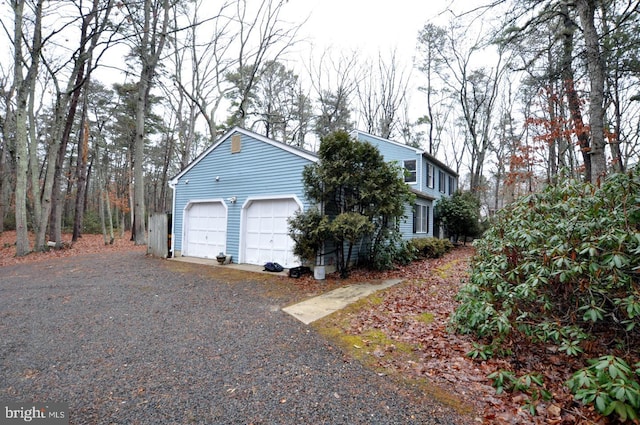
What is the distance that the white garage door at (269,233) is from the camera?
9414mm

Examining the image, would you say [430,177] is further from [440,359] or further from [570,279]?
[440,359]

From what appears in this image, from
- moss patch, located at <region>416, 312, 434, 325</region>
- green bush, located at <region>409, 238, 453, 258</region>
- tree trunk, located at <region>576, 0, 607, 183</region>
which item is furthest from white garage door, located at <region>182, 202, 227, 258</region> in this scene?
tree trunk, located at <region>576, 0, 607, 183</region>

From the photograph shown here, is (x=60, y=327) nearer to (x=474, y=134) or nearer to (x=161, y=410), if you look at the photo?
(x=161, y=410)

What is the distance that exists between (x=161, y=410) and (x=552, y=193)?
5.27 metres

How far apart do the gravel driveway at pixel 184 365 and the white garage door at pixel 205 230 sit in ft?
15.2

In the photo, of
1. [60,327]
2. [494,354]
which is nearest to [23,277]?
[60,327]

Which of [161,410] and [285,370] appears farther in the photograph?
[285,370]

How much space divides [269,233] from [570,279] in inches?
314

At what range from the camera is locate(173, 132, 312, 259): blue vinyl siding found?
9359 millimetres

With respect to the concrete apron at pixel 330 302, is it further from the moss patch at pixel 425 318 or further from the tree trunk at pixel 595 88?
the tree trunk at pixel 595 88

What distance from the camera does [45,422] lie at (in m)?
2.52

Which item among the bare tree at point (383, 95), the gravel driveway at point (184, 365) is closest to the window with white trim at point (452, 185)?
the bare tree at point (383, 95)

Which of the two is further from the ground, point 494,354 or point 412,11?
point 412,11

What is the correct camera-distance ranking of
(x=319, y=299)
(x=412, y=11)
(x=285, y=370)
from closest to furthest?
(x=285, y=370)
(x=319, y=299)
(x=412, y=11)
